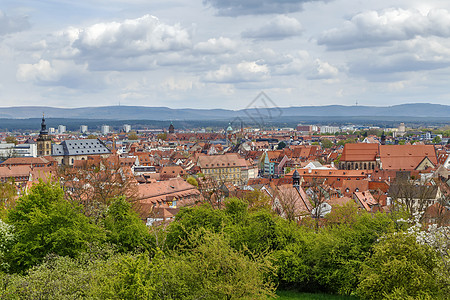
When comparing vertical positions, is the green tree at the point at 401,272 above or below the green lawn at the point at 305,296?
above

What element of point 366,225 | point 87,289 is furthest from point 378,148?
point 87,289

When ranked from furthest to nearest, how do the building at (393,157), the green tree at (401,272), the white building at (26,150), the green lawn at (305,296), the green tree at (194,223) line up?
the white building at (26,150) < the building at (393,157) < the green tree at (194,223) < the green lawn at (305,296) < the green tree at (401,272)

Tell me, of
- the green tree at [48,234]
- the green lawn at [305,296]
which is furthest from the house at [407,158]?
the green tree at [48,234]

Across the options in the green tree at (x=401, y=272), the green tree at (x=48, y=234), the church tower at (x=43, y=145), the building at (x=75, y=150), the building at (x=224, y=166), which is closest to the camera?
the green tree at (x=401, y=272)

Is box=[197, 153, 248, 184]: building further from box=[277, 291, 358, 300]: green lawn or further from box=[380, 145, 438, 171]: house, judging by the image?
box=[277, 291, 358, 300]: green lawn

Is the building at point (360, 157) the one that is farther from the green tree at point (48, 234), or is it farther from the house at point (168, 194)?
the green tree at point (48, 234)

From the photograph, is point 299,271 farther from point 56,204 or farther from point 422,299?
point 56,204

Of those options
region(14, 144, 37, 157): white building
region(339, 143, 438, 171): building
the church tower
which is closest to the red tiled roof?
region(339, 143, 438, 171): building

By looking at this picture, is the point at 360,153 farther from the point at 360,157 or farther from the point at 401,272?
the point at 401,272
